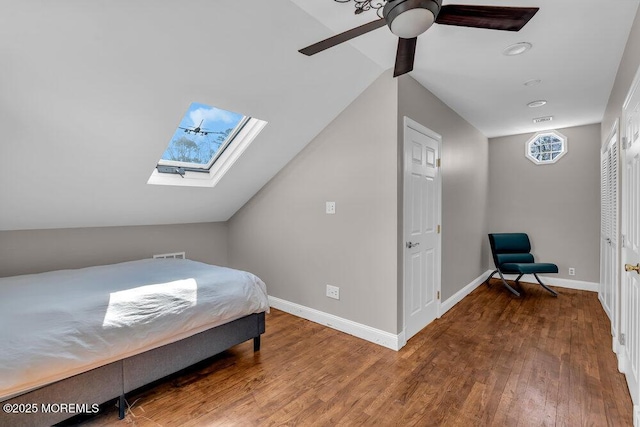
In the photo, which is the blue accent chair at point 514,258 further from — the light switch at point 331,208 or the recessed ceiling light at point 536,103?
the light switch at point 331,208

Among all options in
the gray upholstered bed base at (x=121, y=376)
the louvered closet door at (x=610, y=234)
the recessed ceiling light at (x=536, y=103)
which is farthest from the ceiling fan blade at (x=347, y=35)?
the recessed ceiling light at (x=536, y=103)

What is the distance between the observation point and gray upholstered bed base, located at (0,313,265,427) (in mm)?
1476

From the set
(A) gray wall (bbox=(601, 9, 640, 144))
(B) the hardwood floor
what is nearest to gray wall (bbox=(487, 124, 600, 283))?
(B) the hardwood floor

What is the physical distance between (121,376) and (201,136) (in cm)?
207

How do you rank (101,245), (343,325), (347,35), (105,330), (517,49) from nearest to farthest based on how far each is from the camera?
1. (347,35)
2. (105,330)
3. (517,49)
4. (343,325)
5. (101,245)

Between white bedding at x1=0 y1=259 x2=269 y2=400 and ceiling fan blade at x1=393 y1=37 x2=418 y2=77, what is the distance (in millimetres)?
1892

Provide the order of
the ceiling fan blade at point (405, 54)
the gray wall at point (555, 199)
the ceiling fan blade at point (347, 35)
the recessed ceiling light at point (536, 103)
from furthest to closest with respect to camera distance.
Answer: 1. the gray wall at point (555, 199)
2. the recessed ceiling light at point (536, 103)
3. the ceiling fan blade at point (405, 54)
4. the ceiling fan blade at point (347, 35)

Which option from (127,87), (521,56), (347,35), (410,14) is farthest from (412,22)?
(127,87)

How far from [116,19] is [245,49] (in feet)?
2.37

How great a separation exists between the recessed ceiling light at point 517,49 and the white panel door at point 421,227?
2.78ft

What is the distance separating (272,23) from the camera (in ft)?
6.19

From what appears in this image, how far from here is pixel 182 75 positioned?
2.04 m

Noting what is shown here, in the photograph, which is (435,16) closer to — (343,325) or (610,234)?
(343,325)

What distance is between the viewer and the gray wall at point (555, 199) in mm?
4328
